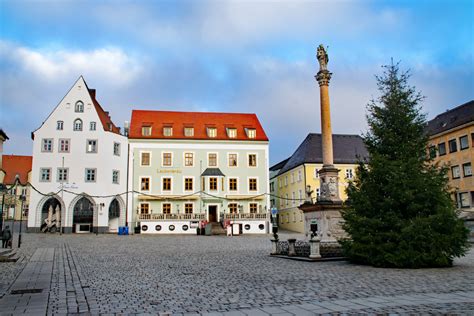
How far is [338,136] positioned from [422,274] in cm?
4933

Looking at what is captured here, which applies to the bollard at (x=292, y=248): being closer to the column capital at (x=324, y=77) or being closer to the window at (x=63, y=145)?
the column capital at (x=324, y=77)

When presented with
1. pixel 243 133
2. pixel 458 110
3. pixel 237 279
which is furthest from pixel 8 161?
pixel 237 279

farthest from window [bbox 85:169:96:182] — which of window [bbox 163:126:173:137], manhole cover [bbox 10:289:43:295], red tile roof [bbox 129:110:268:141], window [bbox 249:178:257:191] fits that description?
manhole cover [bbox 10:289:43:295]

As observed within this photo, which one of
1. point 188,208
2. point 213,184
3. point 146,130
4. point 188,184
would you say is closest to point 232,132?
point 213,184

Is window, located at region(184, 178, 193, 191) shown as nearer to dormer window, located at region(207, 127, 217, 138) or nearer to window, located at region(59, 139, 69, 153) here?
dormer window, located at region(207, 127, 217, 138)

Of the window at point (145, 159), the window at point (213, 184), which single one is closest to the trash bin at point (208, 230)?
the window at point (213, 184)

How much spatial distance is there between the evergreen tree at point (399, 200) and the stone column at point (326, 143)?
7.20 meters

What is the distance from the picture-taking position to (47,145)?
49500 millimetres

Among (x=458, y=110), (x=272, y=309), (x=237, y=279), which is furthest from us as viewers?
(x=458, y=110)

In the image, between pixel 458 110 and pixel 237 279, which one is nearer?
pixel 237 279

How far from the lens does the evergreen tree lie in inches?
577

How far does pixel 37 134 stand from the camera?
163 feet

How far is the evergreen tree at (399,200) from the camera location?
1465cm

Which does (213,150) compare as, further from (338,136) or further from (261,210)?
(338,136)
